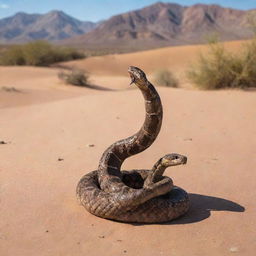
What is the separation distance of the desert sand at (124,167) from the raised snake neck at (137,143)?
53 centimetres

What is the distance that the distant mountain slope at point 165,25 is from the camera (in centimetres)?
14162

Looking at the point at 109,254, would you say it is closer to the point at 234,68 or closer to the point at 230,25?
the point at 234,68

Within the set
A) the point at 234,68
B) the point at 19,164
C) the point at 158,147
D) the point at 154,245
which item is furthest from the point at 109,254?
the point at 234,68

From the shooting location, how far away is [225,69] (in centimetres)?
1681

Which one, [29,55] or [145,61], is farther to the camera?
[145,61]

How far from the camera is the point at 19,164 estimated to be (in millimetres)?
7395

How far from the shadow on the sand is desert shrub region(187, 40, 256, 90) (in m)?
11.0

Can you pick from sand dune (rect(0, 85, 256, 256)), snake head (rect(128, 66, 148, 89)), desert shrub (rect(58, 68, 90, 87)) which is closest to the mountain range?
desert shrub (rect(58, 68, 90, 87))

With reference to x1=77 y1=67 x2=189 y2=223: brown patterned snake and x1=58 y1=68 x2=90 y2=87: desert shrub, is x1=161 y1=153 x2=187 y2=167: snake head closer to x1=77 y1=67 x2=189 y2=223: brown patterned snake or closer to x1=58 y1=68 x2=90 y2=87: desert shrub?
x1=77 y1=67 x2=189 y2=223: brown patterned snake

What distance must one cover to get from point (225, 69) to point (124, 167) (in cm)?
1059

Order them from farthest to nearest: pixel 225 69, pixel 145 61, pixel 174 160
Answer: pixel 145 61, pixel 225 69, pixel 174 160

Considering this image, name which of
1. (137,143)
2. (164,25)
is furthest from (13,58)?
(164,25)

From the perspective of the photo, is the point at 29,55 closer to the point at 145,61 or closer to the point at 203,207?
the point at 145,61

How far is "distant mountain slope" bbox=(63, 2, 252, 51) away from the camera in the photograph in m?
142
